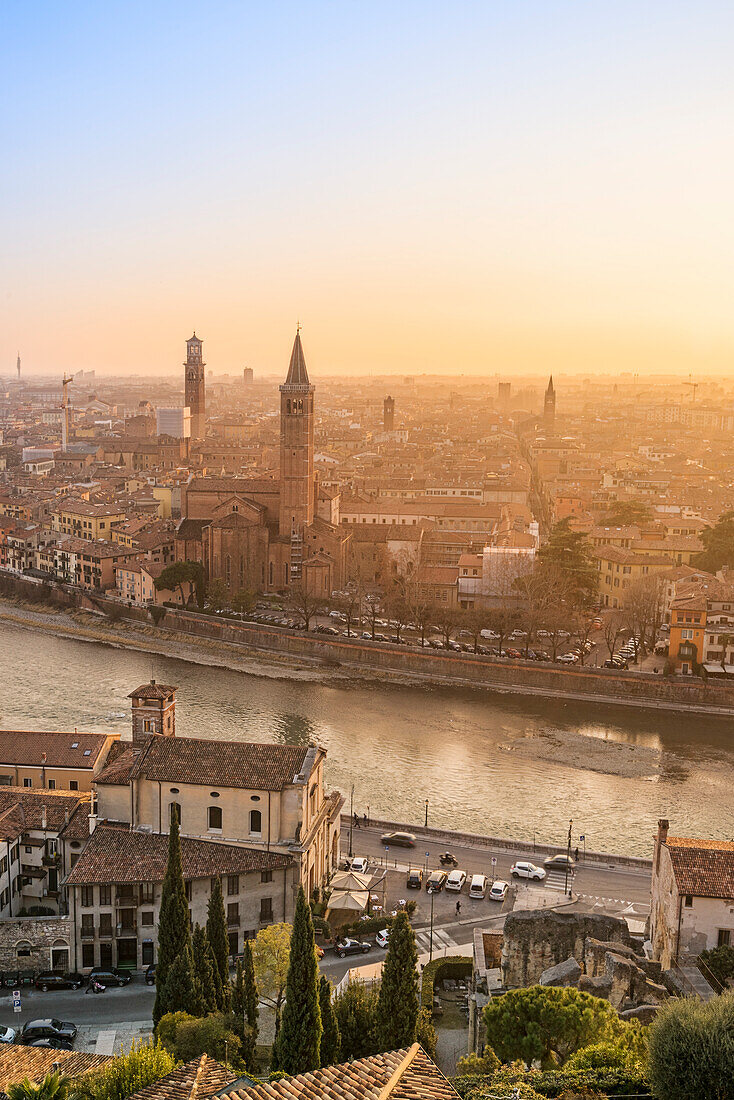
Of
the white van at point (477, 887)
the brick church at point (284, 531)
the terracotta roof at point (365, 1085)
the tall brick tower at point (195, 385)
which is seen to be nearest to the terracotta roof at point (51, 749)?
the white van at point (477, 887)

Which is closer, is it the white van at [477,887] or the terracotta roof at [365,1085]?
the terracotta roof at [365,1085]

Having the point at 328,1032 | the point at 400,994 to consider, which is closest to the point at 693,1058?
the point at 400,994

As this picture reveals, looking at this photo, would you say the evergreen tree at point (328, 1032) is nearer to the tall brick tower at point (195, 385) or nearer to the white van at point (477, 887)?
the white van at point (477, 887)

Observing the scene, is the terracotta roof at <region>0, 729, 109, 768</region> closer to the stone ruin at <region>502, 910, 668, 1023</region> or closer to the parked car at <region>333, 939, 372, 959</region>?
the parked car at <region>333, 939, 372, 959</region>

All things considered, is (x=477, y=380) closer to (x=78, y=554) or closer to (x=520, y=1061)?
(x=78, y=554)

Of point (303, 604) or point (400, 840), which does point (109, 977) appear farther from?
point (303, 604)

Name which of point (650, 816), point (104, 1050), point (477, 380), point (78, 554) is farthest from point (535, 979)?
point (477, 380)

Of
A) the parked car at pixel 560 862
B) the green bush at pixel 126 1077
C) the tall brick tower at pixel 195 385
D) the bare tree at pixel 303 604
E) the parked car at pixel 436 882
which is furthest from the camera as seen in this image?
the tall brick tower at pixel 195 385
